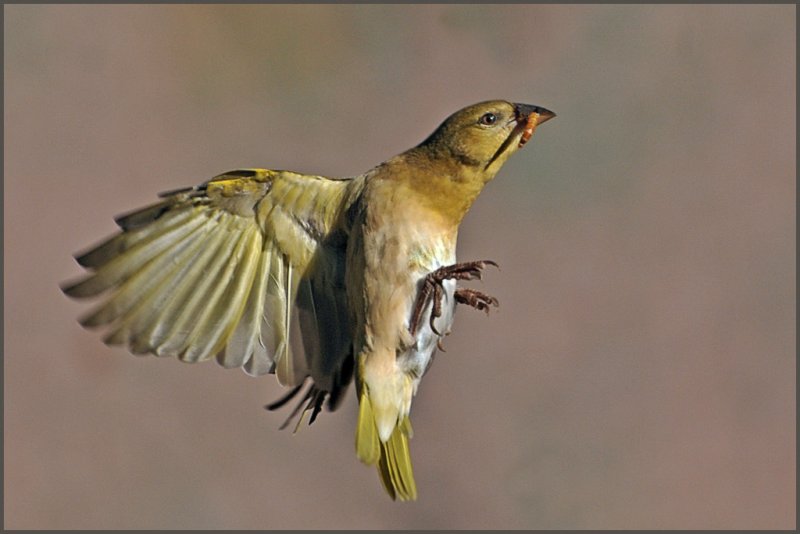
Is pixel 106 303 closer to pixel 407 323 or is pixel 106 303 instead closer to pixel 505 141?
pixel 407 323

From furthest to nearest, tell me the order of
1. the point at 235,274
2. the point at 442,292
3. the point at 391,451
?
the point at 235,274, the point at 391,451, the point at 442,292

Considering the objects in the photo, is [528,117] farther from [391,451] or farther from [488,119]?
[391,451]

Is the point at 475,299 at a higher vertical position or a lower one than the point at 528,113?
lower

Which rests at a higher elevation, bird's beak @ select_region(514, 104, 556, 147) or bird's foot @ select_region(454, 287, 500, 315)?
bird's beak @ select_region(514, 104, 556, 147)

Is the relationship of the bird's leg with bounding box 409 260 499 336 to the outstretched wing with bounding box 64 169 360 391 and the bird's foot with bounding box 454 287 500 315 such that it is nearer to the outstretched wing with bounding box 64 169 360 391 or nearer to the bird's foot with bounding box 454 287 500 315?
the bird's foot with bounding box 454 287 500 315

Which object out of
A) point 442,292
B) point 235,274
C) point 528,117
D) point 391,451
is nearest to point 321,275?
point 235,274

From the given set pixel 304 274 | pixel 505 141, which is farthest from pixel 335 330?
pixel 505 141

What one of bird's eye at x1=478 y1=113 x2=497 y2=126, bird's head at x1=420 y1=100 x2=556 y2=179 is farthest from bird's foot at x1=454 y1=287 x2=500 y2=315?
bird's eye at x1=478 y1=113 x2=497 y2=126
